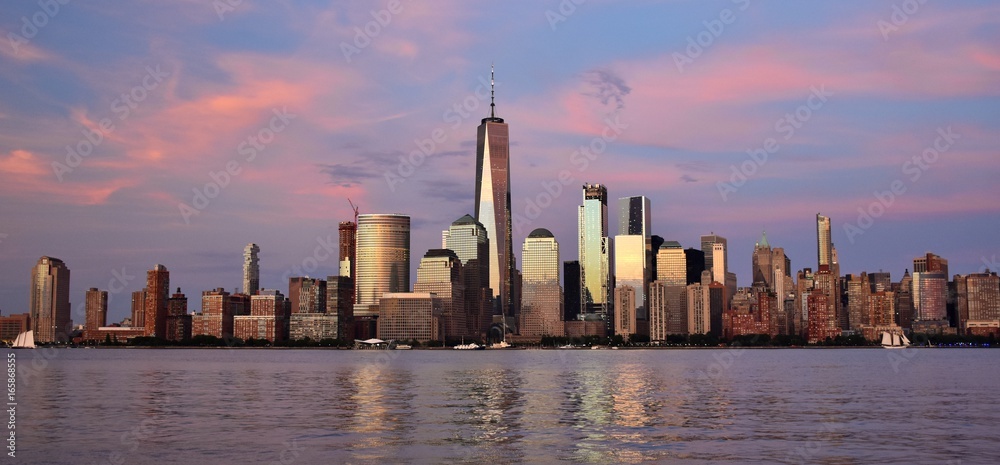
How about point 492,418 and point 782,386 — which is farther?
point 782,386

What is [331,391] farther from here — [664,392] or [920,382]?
[920,382]

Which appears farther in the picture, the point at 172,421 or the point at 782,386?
the point at 782,386

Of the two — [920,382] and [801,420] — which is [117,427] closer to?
[801,420]

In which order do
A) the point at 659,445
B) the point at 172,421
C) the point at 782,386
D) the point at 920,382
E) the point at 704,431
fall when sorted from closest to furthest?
the point at 659,445
the point at 704,431
the point at 172,421
the point at 782,386
the point at 920,382

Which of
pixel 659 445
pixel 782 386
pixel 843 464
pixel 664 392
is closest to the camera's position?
pixel 843 464

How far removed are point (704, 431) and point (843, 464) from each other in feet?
44.2

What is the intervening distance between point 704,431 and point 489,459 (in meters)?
17.1

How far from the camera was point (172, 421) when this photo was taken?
220 feet

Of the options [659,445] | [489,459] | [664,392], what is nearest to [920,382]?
[664,392]

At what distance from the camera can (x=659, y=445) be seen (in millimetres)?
53844

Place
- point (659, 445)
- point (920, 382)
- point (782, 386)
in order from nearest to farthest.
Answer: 1. point (659, 445)
2. point (782, 386)
3. point (920, 382)

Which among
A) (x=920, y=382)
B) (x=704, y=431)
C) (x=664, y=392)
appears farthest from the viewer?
(x=920, y=382)

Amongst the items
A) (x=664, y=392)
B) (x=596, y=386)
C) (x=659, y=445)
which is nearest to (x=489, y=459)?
(x=659, y=445)

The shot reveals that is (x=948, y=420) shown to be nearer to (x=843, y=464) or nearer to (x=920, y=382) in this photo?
(x=843, y=464)
